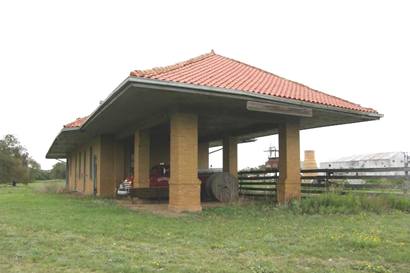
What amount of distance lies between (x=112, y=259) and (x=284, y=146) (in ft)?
35.2

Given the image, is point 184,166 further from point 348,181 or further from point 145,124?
point 348,181

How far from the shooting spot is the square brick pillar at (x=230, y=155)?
22.7 meters

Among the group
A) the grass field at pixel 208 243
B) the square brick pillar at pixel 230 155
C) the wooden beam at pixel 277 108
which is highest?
the wooden beam at pixel 277 108

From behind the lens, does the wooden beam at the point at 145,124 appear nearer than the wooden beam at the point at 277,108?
No

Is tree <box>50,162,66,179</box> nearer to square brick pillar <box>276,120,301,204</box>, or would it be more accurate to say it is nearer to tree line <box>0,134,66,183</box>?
tree line <box>0,134,66,183</box>

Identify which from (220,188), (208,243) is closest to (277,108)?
(220,188)

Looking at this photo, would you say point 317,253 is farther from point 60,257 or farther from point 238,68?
point 238,68

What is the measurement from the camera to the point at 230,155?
2269 cm

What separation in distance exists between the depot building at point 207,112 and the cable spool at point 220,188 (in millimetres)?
2257

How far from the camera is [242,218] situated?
1177 centimetres

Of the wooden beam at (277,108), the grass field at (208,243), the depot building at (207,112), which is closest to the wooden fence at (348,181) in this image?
the depot building at (207,112)

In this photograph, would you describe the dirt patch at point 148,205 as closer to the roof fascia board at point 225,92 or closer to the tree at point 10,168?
the roof fascia board at point 225,92

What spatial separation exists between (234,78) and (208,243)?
750 centimetres

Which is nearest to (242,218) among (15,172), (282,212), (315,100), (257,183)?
(282,212)
